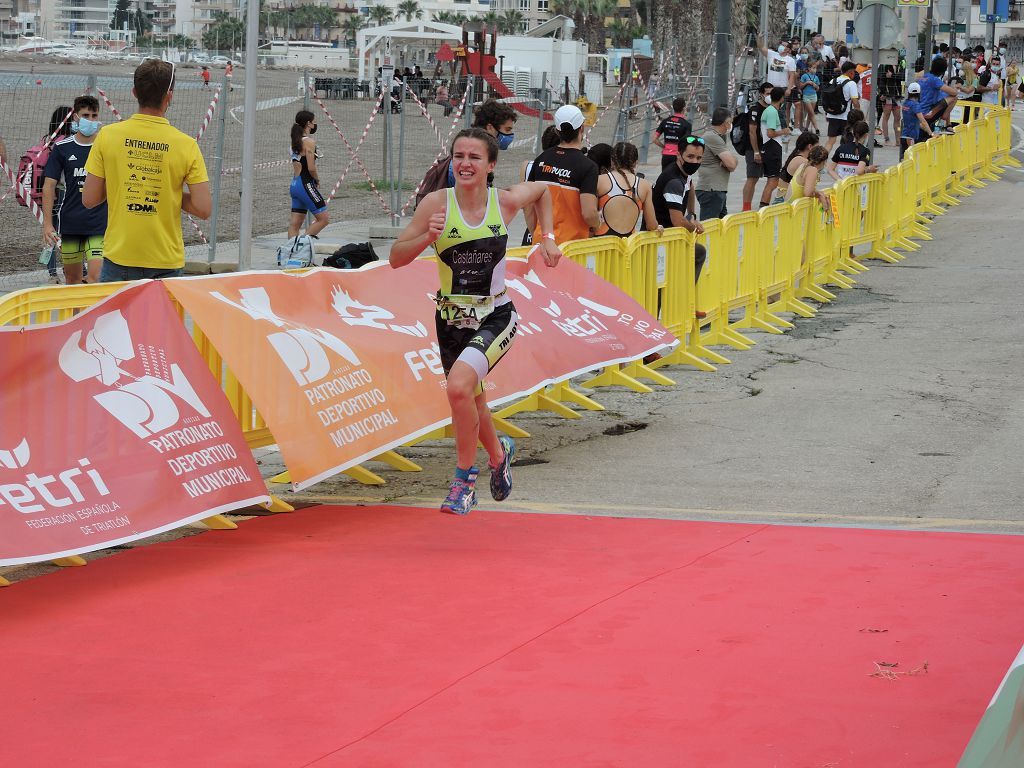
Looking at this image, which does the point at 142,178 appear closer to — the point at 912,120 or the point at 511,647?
the point at 511,647

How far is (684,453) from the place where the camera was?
9.88 m

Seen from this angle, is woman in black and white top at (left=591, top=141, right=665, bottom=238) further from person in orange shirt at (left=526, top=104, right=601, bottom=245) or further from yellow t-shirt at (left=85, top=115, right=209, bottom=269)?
yellow t-shirt at (left=85, top=115, right=209, bottom=269)

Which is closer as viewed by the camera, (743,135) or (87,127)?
(87,127)

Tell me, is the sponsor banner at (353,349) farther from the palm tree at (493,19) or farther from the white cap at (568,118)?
the palm tree at (493,19)

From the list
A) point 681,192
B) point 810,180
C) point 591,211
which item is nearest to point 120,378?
point 591,211

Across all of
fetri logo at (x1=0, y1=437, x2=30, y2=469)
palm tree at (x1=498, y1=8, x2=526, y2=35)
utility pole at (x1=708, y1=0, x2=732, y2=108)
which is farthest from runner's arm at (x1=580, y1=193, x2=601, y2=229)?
palm tree at (x1=498, y1=8, x2=526, y2=35)

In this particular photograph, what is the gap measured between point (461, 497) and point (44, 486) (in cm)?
215

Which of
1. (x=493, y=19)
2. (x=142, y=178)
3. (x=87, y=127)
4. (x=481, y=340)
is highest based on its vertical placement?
(x=493, y=19)

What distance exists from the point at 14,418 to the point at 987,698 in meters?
4.22

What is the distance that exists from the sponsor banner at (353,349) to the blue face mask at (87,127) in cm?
448

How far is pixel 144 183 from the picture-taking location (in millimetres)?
8258

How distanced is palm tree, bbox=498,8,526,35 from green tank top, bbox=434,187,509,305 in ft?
545

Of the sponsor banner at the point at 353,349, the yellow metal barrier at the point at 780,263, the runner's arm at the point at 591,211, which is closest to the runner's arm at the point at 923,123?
the yellow metal barrier at the point at 780,263

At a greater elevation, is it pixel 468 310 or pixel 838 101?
pixel 838 101
